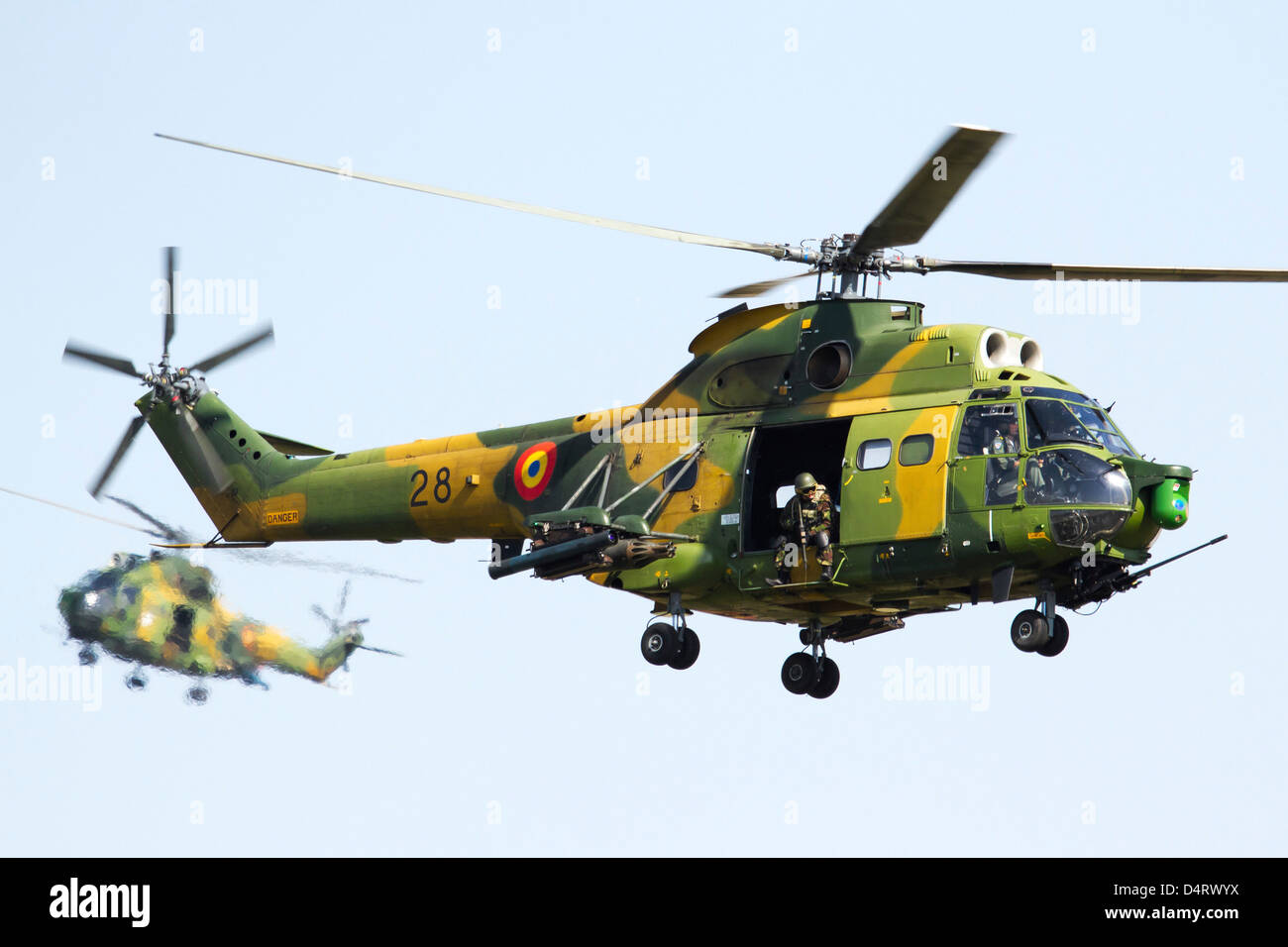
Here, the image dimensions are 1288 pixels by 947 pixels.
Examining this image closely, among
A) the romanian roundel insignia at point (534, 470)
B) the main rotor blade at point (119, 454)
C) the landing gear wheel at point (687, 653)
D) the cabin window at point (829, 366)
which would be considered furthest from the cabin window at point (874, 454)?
the main rotor blade at point (119, 454)

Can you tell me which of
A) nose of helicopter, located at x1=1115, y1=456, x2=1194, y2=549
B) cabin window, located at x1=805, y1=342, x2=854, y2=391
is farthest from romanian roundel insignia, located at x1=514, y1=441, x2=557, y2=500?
nose of helicopter, located at x1=1115, y1=456, x2=1194, y2=549

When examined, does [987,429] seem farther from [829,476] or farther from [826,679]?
[826,679]

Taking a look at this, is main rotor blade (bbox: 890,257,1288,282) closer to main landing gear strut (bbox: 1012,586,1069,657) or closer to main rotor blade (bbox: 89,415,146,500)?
main landing gear strut (bbox: 1012,586,1069,657)

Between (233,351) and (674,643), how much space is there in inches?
376

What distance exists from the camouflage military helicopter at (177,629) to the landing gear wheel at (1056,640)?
12.7 metres

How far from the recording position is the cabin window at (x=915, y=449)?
24656 mm

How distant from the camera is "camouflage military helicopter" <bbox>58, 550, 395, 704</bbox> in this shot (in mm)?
33312

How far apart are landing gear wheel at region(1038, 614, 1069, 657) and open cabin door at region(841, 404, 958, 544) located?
5.91 feet

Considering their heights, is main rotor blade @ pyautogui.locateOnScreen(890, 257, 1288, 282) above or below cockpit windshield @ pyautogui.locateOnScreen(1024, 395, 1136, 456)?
above

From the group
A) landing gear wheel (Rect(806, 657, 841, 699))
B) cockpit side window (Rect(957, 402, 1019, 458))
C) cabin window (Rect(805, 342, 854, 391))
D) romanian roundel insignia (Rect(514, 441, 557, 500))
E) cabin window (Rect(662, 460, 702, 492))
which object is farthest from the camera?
romanian roundel insignia (Rect(514, 441, 557, 500))

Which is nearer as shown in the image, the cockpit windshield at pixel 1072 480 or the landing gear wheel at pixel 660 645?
the cockpit windshield at pixel 1072 480

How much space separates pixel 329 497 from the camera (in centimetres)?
3056

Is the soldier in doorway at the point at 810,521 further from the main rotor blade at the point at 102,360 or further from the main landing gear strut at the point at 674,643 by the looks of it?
the main rotor blade at the point at 102,360
